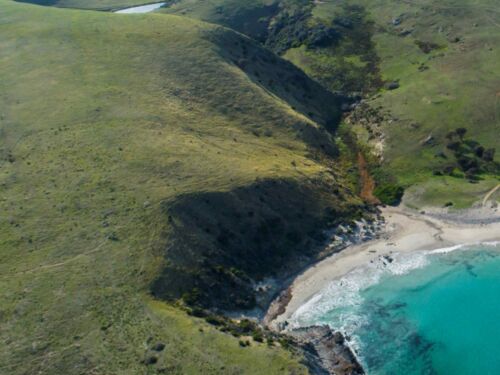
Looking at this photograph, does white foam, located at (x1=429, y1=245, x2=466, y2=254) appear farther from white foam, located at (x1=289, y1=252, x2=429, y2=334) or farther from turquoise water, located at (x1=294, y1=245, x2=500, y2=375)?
white foam, located at (x1=289, y1=252, x2=429, y2=334)

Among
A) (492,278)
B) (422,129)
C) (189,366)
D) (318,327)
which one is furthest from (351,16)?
(189,366)

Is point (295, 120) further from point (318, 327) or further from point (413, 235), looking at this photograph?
point (318, 327)

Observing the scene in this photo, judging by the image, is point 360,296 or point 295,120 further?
point 295,120

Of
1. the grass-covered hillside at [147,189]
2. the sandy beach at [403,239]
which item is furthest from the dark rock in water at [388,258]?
the grass-covered hillside at [147,189]

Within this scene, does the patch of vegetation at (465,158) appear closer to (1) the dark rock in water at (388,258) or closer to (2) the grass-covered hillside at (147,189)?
(2) the grass-covered hillside at (147,189)

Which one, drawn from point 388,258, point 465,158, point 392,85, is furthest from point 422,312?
point 392,85

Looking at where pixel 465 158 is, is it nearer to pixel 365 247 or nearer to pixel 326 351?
pixel 365 247
